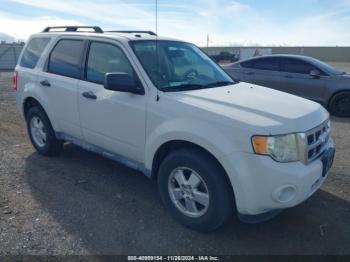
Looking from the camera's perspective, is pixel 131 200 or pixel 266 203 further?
pixel 131 200

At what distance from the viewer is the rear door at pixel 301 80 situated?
8.90 metres

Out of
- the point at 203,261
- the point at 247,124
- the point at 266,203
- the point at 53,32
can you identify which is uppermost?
the point at 53,32

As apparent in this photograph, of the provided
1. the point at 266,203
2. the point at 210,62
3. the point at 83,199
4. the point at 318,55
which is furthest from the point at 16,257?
the point at 318,55

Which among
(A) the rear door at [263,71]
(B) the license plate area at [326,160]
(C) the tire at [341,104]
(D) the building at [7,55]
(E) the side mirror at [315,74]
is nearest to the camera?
(B) the license plate area at [326,160]

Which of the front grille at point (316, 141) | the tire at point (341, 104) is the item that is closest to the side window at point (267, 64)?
the tire at point (341, 104)

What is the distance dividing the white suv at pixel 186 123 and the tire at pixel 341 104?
532 centimetres

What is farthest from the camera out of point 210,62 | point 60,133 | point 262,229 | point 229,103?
point 60,133

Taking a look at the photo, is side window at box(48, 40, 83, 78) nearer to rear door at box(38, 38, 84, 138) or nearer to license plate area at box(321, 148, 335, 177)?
rear door at box(38, 38, 84, 138)

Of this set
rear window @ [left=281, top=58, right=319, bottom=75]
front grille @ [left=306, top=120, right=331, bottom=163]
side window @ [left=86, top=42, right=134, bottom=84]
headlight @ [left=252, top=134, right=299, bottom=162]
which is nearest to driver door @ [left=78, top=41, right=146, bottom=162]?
side window @ [left=86, top=42, right=134, bottom=84]

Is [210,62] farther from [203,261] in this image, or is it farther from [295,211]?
[203,261]

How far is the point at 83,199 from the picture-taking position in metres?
4.11

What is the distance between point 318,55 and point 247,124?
57210 mm

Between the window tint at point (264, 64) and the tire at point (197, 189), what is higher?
the window tint at point (264, 64)

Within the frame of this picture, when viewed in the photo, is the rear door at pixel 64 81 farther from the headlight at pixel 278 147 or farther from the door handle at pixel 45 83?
the headlight at pixel 278 147
